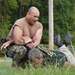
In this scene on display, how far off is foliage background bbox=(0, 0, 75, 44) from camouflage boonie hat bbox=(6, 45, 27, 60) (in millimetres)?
26756

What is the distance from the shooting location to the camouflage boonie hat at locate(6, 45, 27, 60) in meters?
5.95

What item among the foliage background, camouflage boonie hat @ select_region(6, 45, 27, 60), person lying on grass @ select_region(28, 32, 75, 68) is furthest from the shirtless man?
the foliage background

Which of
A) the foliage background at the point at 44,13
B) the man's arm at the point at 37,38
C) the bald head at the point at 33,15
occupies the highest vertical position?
the bald head at the point at 33,15

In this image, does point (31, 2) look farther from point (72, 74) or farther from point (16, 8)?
point (72, 74)

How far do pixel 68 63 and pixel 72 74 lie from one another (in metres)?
1.58

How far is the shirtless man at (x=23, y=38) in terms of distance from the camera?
5.98m

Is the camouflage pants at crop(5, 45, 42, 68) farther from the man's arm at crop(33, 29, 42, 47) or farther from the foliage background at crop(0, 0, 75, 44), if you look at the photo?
the foliage background at crop(0, 0, 75, 44)

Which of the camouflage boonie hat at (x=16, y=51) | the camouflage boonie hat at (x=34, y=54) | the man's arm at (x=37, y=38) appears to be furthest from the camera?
the man's arm at (x=37, y=38)

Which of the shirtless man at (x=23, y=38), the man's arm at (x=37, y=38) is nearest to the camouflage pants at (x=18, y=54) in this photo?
the shirtless man at (x=23, y=38)

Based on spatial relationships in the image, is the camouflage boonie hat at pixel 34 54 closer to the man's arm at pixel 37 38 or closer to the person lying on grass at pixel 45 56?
the person lying on grass at pixel 45 56

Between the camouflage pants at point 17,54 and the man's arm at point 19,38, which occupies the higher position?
the man's arm at point 19,38

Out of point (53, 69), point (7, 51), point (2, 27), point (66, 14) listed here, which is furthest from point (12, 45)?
point (66, 14)

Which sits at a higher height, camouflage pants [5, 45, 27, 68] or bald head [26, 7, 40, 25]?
bald head [26, 7, 40, 25]

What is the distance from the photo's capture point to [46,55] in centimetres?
605
